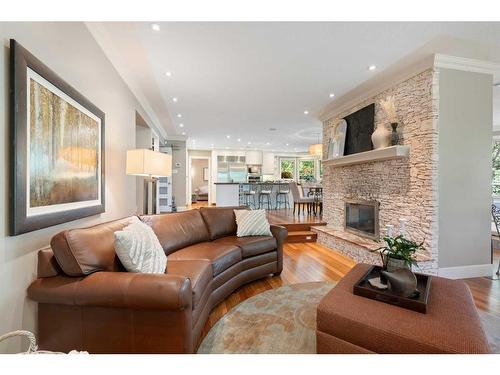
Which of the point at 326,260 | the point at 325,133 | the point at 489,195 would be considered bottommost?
the point at 326,260

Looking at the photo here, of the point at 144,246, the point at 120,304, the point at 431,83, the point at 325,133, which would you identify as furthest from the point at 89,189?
the point at 325,133

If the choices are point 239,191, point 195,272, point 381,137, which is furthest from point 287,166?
point 195,272

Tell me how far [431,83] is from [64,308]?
14.1 ft

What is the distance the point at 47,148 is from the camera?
1638 mm

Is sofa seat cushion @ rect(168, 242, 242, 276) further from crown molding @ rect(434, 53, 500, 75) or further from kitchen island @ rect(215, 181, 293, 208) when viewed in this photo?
kitchen island @ rect(215, 181, 293, 208)

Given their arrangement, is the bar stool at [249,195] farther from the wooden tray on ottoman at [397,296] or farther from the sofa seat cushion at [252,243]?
the wooden tray on ottoman at [397,296]

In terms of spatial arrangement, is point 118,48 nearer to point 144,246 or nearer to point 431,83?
point 144,246

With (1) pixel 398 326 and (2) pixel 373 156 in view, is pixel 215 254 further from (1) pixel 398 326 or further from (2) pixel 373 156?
(2) pixel 373 156

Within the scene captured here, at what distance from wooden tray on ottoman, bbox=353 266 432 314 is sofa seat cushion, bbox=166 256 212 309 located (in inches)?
44.5

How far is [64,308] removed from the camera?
147 cm

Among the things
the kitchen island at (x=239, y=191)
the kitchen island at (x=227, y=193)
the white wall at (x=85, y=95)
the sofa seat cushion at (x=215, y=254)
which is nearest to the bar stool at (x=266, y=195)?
the kitchen island at (x=239, y=191)

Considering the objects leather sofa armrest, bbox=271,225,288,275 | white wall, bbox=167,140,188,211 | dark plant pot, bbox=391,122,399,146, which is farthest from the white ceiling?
white wall, bbox=167,140,188,211

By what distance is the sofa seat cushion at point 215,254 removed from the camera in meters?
2.34
